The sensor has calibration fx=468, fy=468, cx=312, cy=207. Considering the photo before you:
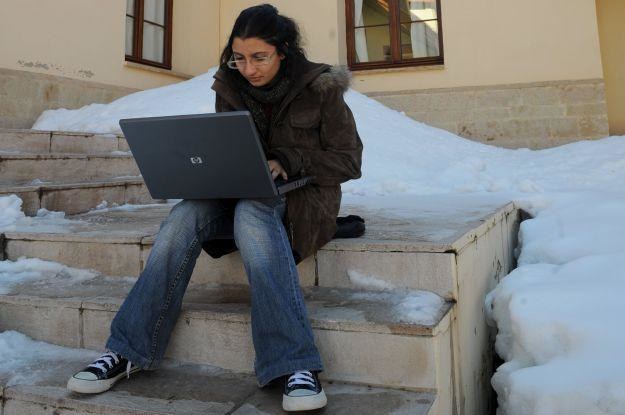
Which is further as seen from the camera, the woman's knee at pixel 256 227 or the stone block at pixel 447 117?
the stone block at pixel 447 117

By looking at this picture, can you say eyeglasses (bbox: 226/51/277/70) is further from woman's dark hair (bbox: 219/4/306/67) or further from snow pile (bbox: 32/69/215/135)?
snow pile (bbox: 32/69/215/135)

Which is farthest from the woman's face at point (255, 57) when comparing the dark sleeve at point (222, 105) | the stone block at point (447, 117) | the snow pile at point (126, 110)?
the stone block at point (447, 117)

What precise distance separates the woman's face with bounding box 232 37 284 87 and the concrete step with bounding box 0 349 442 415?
1004 millimetres

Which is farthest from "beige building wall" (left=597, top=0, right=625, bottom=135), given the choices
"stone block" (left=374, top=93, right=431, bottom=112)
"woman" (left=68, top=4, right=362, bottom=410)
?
"woman" (left=68, top=4, right=362, bottom=410)

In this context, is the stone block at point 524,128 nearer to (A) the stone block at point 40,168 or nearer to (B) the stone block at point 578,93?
(B) the stone block at point 578,93

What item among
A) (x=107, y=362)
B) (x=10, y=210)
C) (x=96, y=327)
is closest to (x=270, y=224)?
(x=107, y=362)

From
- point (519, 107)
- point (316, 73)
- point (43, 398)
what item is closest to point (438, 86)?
point (519, 107)

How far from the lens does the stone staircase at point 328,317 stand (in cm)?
Answer: 134

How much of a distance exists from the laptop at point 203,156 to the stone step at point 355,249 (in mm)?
426

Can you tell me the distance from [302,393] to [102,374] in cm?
60

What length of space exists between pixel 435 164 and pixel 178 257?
12.3ft

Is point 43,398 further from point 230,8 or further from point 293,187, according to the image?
point 230,8

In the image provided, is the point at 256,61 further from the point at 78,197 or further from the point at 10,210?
the point at 78,197

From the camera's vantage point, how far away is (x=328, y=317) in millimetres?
1459
